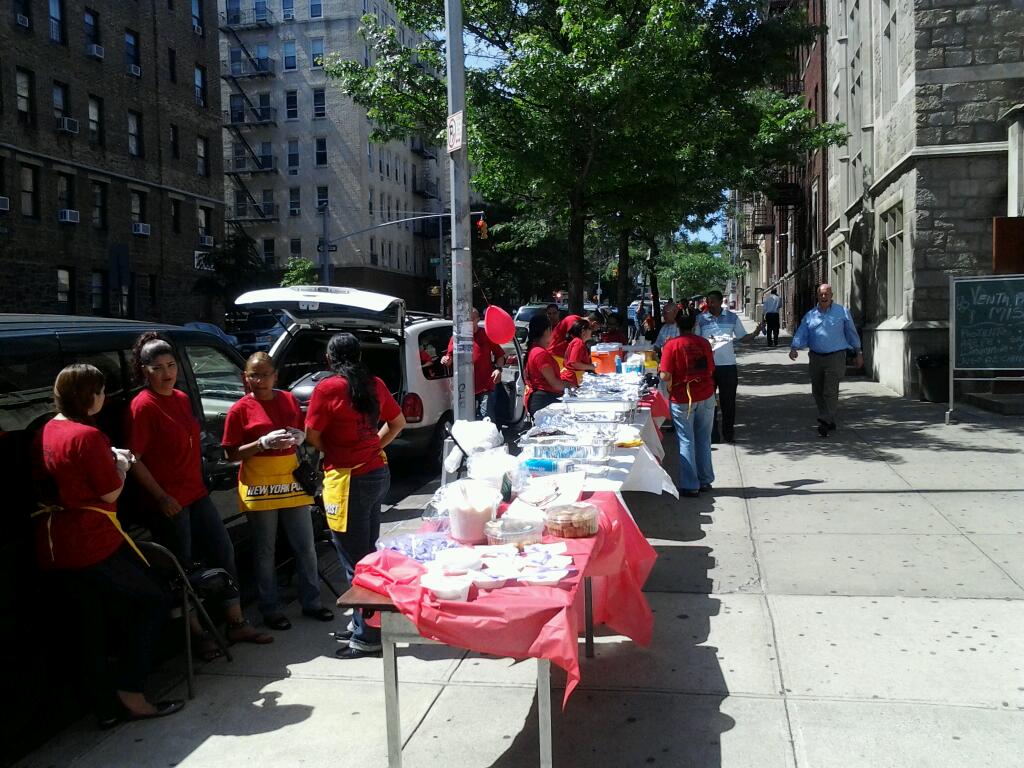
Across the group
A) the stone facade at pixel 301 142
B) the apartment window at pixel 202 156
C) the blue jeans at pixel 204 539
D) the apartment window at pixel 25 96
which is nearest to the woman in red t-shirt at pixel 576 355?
the blue jeans at pixel 204 539

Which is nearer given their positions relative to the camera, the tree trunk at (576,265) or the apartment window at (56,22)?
the tree trunk at (576,265)

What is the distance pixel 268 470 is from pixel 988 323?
11.4m

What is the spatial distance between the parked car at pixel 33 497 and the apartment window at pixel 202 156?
134ft

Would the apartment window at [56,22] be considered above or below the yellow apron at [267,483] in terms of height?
above

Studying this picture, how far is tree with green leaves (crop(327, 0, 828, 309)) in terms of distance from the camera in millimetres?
13047

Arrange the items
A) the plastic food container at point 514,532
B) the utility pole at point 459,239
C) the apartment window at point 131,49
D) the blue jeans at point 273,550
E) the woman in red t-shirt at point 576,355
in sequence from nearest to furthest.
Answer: the plastic food container at point 514,532, the blue jeans at point 273,550, the utility pole at point 459,239, the woman in red t-shirt at point 576,355, the apartment window at point 131,49

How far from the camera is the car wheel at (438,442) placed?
10.4 m

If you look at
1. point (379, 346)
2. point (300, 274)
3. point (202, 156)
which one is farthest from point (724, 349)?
point (300, 274)

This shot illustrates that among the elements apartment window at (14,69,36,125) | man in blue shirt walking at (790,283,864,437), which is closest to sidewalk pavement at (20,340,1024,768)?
man in blue shirt walking at (790,283,864,437)

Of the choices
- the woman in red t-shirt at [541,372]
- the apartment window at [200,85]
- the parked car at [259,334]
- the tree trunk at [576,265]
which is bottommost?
the woman in red t-shirt at [541,372]

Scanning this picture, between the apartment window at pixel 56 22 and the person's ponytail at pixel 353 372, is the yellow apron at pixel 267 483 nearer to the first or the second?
the person's ponytail at pixel 353 372

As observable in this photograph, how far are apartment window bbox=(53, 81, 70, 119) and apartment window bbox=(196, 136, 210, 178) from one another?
841 cm

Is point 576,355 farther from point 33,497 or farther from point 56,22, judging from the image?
point 56,22

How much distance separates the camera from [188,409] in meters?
5.09
